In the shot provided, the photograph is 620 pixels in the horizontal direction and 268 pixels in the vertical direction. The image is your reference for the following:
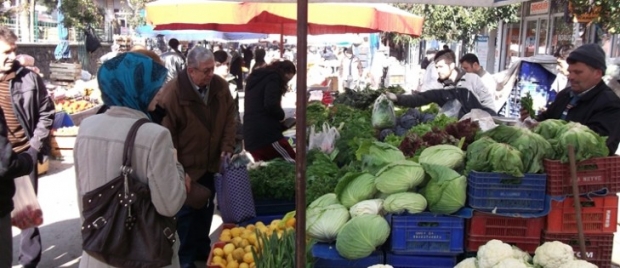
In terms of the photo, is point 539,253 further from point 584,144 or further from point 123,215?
point 123,215

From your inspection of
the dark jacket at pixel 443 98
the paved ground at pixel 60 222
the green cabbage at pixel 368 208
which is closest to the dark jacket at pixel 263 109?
the paved ground at pixel 60 222

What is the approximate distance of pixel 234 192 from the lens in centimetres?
453

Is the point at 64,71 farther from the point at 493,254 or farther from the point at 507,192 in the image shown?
the point at 493,254

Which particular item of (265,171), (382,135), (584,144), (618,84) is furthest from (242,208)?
(618,84)

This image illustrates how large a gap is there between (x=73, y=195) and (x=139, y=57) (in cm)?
564

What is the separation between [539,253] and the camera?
2910 mm

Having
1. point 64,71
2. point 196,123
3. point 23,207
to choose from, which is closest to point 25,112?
point 23,207

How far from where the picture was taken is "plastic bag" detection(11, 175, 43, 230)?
3877 millimetres

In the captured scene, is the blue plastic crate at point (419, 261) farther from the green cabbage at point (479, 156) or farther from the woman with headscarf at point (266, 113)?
the woman with headscarf at point (266, 113)

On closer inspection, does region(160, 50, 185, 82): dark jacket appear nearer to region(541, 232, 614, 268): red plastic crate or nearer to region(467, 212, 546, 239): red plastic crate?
region(467, 212, 546, 239): red plastic crate

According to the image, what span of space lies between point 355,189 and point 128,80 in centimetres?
161

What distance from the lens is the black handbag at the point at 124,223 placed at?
2422 mm

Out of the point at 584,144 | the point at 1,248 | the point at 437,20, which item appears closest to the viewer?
the point at 584,144

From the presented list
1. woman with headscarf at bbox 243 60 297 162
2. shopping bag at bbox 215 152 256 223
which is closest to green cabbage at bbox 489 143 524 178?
shopping bag at bbox 215 152 256 223
